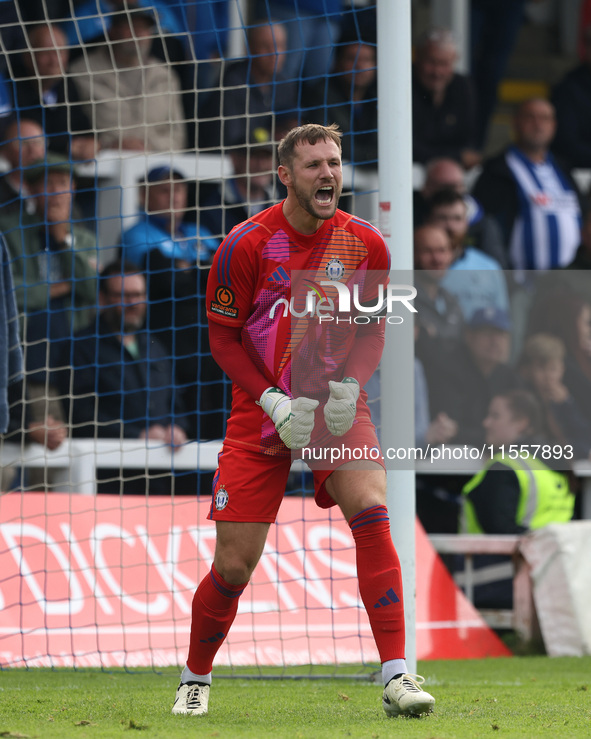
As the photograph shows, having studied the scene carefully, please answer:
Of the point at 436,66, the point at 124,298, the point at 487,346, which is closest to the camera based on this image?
the point at 124,298

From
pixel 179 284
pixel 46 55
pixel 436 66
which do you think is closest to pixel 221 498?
pixel 179 284

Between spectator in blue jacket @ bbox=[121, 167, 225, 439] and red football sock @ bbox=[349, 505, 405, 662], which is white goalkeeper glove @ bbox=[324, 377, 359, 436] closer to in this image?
red football sock @ bbox=[349, 505, 405, 662]

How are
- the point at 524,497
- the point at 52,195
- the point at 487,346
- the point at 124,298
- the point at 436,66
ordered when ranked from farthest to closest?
the point at 436,66
the point at 487,346
the point at 524,497
the point at 124,298
the point at 52,195

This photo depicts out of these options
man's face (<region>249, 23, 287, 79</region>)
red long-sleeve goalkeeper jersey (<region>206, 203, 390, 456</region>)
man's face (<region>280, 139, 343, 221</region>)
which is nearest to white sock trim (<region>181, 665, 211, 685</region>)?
red long-sleeve goalkeeper jersey (<region>206, 203, 390, 456</region>)

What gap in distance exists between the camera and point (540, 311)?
8.88m

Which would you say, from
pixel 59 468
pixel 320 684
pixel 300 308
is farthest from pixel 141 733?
pixel 59 468

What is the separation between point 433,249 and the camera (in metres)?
8.30

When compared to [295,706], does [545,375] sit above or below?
above

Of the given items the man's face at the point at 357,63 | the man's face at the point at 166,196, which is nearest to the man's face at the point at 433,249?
Result: the man's face at the point at 357,63

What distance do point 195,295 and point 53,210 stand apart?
99 cm

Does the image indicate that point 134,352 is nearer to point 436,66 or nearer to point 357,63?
point 357,63

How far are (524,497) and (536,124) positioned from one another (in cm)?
346

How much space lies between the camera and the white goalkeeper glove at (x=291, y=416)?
3.88m

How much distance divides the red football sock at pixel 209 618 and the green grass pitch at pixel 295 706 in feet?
0.67
